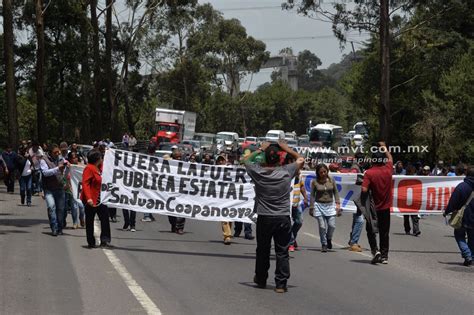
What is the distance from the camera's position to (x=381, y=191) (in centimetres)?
1301

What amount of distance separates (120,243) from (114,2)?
4039cm

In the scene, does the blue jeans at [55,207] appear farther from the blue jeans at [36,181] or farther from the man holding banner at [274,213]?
the blue jeans at [36,181]

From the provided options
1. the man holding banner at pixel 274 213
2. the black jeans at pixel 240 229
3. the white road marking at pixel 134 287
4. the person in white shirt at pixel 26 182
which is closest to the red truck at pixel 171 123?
the person in white shirt at pixel 26 182

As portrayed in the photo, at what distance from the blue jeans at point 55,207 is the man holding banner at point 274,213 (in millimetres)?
6428

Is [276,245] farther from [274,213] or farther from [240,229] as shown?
[240,229]

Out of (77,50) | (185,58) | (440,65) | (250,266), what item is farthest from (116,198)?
(185,58)

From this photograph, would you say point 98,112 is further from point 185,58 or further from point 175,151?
point 175,151

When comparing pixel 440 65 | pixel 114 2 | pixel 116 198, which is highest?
pixel 114 2

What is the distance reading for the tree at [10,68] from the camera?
32.2 metres

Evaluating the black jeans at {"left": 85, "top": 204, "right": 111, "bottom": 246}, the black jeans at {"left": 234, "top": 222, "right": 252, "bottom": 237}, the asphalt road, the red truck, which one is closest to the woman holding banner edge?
the asphalt road

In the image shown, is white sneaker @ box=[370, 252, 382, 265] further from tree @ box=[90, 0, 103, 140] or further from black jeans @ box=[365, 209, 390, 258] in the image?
tree @ box=[90, 0, 103, 140]

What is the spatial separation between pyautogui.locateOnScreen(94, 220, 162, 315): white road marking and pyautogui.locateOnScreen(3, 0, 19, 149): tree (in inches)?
830

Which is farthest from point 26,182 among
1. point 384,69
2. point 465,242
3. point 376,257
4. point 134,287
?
point 384,69

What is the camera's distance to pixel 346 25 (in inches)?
1671
